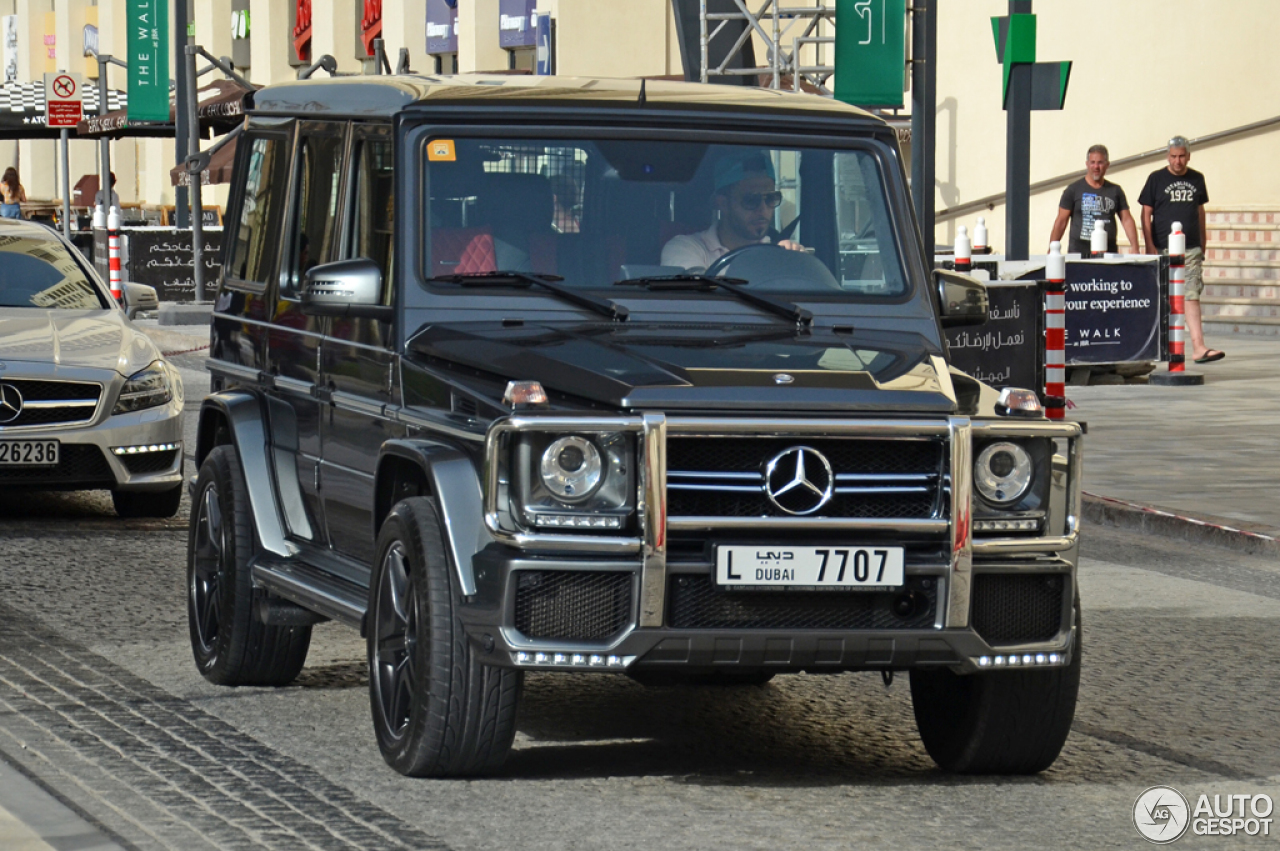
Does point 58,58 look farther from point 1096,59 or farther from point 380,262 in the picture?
point 380,262

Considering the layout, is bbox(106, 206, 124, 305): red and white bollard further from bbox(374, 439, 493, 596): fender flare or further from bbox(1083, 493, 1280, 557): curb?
bbox(374, 439, 493, 596): fender flare

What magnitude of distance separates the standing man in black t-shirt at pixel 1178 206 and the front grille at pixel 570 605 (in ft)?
52.6

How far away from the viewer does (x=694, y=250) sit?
6574 millimetres

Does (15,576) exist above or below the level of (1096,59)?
below

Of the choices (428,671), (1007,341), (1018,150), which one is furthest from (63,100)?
(428,671)

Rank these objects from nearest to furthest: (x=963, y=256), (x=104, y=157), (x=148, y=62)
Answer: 1. (x=963, y=256)
2. (x=148, y=62)
3. (x=104, y=157)

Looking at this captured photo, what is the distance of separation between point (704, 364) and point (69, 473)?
19.9 ft

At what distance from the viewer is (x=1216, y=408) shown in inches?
688

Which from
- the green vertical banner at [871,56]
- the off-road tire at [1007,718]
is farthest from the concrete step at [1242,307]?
the off-road tire at [1007,718]

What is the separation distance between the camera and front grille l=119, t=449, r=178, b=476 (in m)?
11.3

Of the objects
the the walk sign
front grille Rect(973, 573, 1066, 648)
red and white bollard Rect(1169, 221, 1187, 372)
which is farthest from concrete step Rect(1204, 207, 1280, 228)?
front grille Rect(973, 573, 1066, 648)

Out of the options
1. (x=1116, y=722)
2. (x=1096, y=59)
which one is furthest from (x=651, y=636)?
(x=1096, y=59)

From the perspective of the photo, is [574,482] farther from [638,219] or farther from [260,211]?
[260,211]

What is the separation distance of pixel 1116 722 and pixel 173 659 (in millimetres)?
3089
